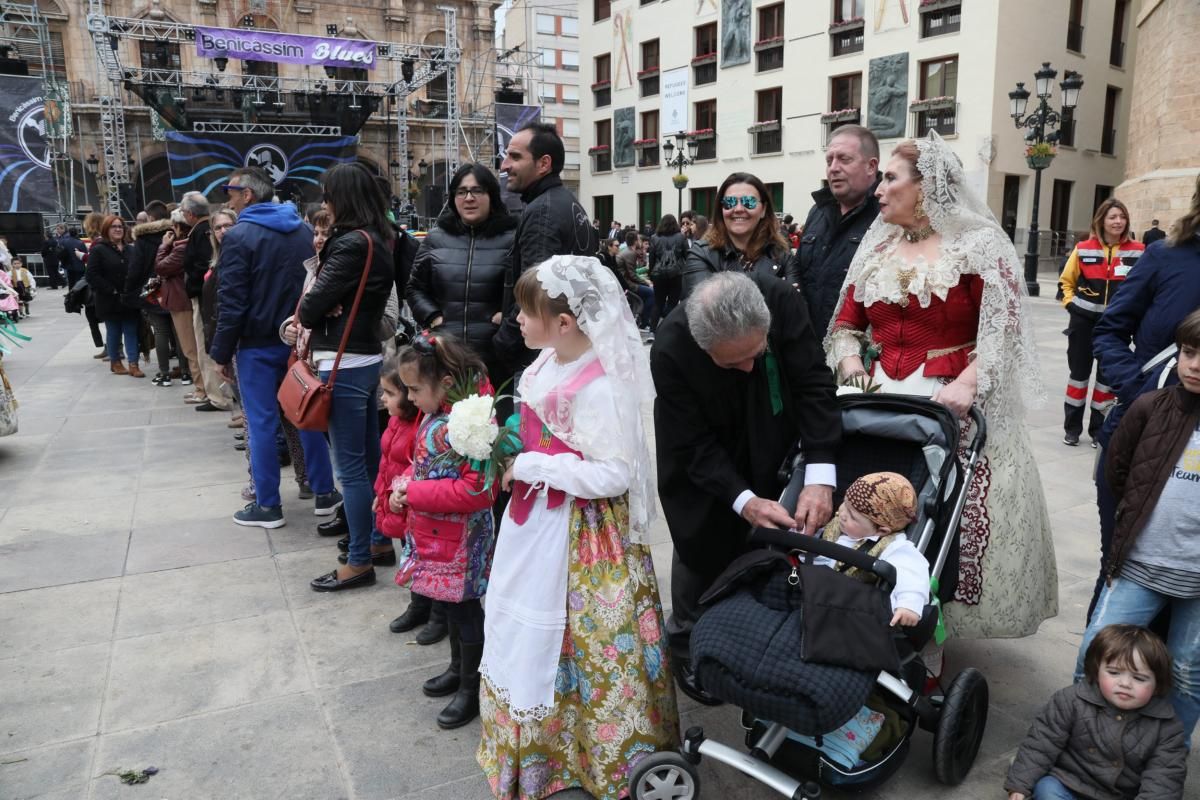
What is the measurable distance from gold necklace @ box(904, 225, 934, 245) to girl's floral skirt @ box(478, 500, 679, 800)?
5.23 feet

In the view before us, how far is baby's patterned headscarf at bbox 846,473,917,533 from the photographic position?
7.84ft

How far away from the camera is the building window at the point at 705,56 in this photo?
31094mm

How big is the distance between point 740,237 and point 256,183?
295cm

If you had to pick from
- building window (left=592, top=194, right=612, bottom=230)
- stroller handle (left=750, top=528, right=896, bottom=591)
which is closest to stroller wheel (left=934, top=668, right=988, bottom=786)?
stroller handle (left=750, top=528, right=896, bottom=591)

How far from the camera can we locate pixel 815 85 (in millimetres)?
27406

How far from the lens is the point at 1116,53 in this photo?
2658 cm

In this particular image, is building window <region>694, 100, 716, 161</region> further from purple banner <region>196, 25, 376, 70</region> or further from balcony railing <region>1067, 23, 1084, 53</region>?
purple banner <region>196, 25, 376, 70</region>

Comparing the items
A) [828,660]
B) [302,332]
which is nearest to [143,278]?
[302,332]

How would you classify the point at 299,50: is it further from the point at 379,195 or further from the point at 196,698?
the point at 196,698

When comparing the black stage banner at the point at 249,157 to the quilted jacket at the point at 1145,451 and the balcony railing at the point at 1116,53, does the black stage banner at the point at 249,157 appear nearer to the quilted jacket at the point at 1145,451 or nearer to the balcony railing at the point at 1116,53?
the balcony railing at the point at 1116,53

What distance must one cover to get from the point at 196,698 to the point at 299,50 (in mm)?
24867

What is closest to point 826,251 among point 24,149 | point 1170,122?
point 1170,122

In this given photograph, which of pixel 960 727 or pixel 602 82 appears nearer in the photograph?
pixel 960 727

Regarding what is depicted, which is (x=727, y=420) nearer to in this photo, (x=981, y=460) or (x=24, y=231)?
(x=981, y=460)
